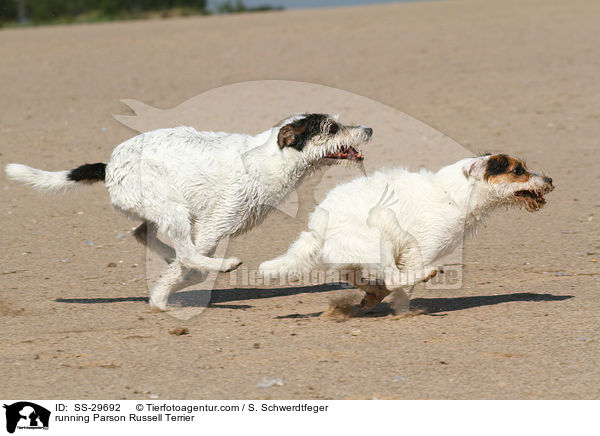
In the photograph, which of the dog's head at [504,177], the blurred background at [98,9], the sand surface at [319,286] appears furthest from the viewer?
the blurred background at [98,9]

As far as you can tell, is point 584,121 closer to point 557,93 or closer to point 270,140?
point 557,93

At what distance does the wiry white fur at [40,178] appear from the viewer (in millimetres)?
6863

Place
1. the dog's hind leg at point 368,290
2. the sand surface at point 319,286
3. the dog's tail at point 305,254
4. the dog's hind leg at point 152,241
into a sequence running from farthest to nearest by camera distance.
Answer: the dog's hind leg at point 152,241 < the dog's hind leg at point 368,290 < the dog's tail at point 305,254 < the sand surface at point 319,286

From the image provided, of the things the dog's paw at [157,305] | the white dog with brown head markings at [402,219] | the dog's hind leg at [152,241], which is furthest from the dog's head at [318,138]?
the dog's paw at [157,305]

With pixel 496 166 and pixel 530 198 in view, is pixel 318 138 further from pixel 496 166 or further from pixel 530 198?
pixel 530 198

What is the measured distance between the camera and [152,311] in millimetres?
7043

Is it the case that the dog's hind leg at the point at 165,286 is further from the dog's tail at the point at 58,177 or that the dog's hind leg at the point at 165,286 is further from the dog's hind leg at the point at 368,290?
the dog's hind leg at the point at 368,290

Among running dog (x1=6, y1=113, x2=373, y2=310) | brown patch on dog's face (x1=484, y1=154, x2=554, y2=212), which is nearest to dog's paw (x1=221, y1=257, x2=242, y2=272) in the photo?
running dog (x1=6, y1=113, x2=373, y2=310)

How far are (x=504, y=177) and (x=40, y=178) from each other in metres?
3.73

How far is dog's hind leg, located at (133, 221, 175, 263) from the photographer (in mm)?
7273

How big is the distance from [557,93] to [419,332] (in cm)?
1193

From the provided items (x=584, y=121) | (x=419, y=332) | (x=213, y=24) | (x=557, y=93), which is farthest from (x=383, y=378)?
(x=213, y=24)

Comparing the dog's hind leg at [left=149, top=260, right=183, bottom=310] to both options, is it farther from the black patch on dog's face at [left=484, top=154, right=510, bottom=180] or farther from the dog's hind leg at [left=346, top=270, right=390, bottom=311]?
the black patch on dog's face at [left=484, top=154, right=510, bottom=180]
